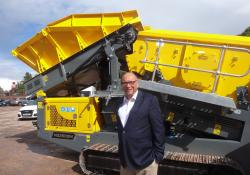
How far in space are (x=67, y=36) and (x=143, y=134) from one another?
4714 millimetres

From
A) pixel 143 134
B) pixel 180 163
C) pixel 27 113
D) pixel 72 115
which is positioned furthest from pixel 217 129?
pixel 27 113

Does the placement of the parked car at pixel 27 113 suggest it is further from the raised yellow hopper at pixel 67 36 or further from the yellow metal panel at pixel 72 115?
the yellow metal panel at pixel 72 115

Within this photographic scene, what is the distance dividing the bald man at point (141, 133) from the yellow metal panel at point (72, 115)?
363cm

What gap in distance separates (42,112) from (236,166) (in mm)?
4539

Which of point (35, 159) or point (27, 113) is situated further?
point (27, 113)

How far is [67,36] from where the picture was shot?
7.85m

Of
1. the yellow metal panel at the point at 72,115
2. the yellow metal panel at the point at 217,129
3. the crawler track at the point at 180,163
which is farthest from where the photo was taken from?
the yellow metal panel at the point at 72,115

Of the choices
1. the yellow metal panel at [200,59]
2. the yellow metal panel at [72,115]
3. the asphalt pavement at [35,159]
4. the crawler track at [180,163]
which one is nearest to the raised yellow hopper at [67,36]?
the yellow metal panel at [200,59]

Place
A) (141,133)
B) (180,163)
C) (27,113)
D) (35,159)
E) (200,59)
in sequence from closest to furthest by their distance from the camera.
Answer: (141,133), (180,163), (200,59), (35,159), (27,113)

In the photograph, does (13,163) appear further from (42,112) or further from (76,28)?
(76,28)

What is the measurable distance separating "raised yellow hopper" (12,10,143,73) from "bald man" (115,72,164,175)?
3596 millimetres

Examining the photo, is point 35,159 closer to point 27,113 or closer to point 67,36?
point 67,36

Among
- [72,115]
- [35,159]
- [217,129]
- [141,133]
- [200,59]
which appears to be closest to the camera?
[141,133]

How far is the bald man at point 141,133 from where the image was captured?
3.64 meters
